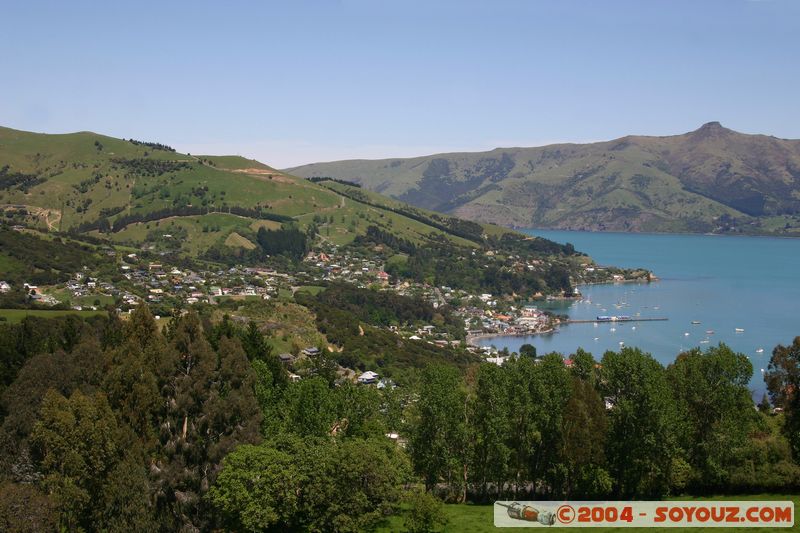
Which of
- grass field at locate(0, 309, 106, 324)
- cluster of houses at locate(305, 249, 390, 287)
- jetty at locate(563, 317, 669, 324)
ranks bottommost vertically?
jetty at locate(563, 317, 669, 324)

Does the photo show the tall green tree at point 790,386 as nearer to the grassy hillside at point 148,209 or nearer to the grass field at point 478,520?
the grass field at point 478,520

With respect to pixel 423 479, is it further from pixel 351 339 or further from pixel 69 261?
pixel 69 261

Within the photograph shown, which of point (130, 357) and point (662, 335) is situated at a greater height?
point (130, 357)

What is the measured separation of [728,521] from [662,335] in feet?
311

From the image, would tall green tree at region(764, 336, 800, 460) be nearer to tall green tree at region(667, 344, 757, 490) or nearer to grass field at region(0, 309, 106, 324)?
tall green tree at region(667, 344, 757, 490)

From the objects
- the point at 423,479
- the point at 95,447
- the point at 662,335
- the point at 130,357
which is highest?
the point at 130,357

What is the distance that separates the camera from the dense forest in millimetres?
24109

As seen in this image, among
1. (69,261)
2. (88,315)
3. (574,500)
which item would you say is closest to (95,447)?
(574,500)

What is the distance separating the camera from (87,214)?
574 feet

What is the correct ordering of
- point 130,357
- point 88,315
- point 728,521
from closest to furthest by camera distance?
point 728,521, point 130,357, point 88,315

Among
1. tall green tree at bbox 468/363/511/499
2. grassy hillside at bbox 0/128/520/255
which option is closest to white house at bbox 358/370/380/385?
tall green tree at bbox 468/363/511/499

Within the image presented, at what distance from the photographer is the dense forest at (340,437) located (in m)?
24.1

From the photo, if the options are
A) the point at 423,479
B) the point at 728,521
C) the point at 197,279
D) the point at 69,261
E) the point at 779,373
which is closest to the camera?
the point at 728,521

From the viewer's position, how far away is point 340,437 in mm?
29516
